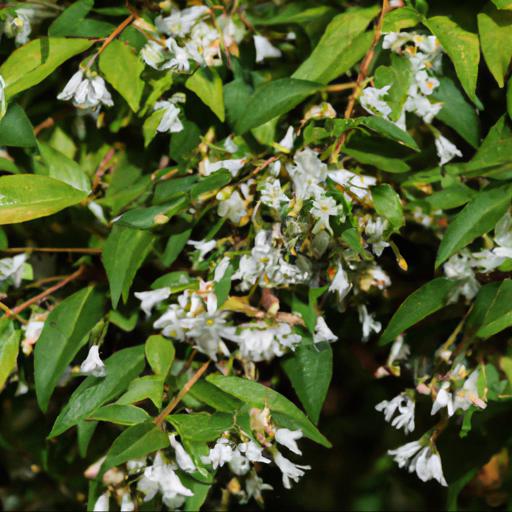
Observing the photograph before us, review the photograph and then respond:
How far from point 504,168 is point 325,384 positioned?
41cm

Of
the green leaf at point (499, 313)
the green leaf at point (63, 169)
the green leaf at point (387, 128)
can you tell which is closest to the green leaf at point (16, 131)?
the green leaf at point (63, 169)

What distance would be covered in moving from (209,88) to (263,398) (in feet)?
1.47

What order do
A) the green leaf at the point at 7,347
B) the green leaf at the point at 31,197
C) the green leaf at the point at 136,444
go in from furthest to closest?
1. the green leaf at the point at 7,347
2. the green leaf at the point at 31,197
3. the green leaf at the point at 136,444

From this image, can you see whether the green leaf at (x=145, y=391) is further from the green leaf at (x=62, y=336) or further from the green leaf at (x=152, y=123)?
the green leaf at (x=152, y=123)

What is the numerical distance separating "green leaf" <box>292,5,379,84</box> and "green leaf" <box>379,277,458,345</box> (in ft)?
1.09

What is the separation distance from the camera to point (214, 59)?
1153mm

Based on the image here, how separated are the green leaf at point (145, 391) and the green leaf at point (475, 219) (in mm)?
427

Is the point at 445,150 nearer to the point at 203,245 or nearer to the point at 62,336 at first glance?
the point at 203,245

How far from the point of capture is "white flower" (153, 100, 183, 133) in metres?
1.12

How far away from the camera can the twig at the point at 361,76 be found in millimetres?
1062

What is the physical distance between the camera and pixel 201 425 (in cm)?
100

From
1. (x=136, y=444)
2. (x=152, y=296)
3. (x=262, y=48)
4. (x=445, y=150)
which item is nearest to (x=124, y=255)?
(x=152, y=296)

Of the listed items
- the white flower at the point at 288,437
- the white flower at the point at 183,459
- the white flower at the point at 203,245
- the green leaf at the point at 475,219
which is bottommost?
the white flower at the point at 288,437

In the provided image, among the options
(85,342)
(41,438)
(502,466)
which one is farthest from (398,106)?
(41,438)
